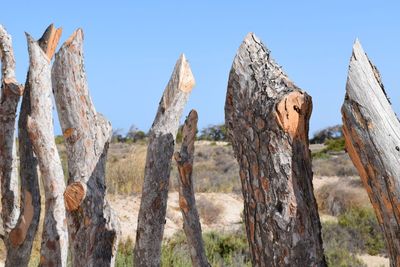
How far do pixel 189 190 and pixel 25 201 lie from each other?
4.48 feet

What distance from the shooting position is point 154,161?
13.5ft

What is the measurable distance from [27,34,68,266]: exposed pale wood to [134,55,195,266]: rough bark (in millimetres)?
720

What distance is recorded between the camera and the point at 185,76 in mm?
4316

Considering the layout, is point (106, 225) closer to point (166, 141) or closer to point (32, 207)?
point (166, 141)

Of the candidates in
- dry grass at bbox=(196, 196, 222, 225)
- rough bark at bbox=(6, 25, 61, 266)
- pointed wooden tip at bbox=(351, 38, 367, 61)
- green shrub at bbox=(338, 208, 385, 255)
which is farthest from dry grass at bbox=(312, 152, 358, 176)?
pointed wooden tip at bbox=(351, 38, 367, 61)

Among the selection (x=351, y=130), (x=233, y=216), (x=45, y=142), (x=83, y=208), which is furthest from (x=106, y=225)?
(x=233, y=216)

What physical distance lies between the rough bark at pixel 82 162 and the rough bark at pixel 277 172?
3.96 feet

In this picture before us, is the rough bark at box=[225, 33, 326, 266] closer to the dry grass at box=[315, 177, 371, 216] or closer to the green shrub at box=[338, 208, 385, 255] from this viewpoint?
the green shrub at box=[338, 208, 385, 255]

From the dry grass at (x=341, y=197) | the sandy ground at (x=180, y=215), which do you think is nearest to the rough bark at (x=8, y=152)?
the sandy ground at (x=180, y=215)

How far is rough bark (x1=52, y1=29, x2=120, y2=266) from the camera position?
158 inches

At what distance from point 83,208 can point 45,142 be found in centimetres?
92

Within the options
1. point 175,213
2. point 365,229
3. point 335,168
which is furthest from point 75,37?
point 335,168

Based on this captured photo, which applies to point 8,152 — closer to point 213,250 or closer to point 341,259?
point 213,250

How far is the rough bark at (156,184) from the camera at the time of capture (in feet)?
13.5
